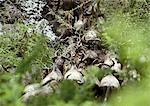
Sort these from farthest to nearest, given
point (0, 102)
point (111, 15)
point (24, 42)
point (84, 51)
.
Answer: point (111, 15), point (24, 42), point (84, 51), point (0, 102)

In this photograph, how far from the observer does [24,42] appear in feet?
8.66

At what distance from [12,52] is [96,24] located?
0.60 meters

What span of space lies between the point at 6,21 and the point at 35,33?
0.29 metres

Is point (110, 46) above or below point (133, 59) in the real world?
below

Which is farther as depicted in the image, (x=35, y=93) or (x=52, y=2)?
(x=52, y=2)

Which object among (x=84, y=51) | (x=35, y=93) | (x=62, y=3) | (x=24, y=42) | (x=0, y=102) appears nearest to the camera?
(x=0, y=102)

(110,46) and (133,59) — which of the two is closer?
(133,59)

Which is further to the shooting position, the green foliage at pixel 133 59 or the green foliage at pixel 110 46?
the green foliage at pixel 110 46

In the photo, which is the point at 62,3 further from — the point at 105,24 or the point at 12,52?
the point at 12,52

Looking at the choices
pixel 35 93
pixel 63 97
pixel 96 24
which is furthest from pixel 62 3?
pixel 63 97

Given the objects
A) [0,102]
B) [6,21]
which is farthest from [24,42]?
[0,102]

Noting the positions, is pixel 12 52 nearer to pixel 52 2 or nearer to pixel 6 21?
pixel 6 21

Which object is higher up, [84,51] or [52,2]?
[52,2]

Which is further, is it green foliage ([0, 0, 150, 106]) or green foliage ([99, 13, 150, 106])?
green foliage ([0, 0, 150, 106])
